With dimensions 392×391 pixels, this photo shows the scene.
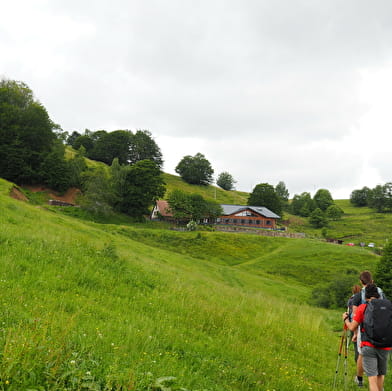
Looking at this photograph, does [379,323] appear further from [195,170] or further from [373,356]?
[195,170]

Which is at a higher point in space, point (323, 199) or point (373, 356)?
point (323, 199)

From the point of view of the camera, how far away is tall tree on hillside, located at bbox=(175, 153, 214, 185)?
134 m

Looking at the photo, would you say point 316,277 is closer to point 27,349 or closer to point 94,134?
point 27,349

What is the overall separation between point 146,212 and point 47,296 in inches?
2316

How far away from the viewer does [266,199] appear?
102750mm

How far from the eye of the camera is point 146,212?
63.9 meters

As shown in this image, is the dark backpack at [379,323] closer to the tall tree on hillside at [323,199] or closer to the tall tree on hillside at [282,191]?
the tall tree on hillside at [323,199]

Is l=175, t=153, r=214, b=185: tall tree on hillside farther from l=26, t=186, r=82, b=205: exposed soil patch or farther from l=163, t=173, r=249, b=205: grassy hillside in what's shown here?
l=26, t=186, r=82, b=205: exposed soil patch

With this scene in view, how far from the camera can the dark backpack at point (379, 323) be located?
532 cm

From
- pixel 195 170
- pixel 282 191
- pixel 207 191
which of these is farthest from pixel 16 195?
pixel 282 191

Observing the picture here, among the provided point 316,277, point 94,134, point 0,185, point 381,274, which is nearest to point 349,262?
point 316,277

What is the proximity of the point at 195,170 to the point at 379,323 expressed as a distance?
129788 mm

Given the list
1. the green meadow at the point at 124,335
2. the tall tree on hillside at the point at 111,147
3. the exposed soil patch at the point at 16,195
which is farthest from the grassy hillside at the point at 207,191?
the green meadow at the point at 124,335

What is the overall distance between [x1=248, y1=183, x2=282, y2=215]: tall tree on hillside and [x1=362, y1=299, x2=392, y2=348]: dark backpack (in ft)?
325
